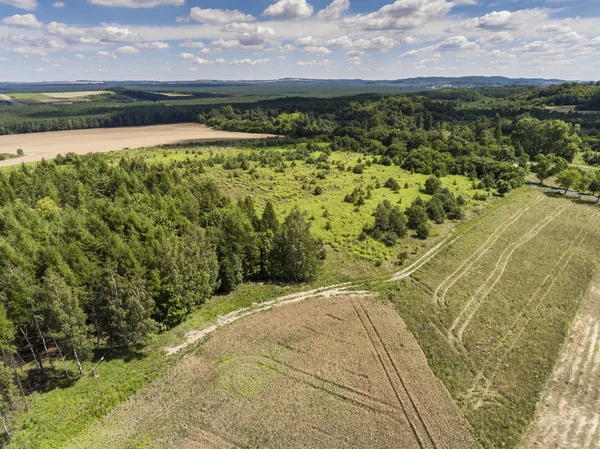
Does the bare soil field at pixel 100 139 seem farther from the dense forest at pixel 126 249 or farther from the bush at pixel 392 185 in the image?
the bush at pixel 392 185

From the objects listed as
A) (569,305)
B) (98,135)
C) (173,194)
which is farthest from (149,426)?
(98,135)

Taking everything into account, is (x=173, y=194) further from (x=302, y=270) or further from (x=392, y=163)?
(x=392, y=163)

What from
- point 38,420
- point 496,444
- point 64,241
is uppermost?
point 64,241

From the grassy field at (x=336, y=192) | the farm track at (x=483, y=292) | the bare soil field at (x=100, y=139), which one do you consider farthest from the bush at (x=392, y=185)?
the bare soil field at (x=100, y=139)

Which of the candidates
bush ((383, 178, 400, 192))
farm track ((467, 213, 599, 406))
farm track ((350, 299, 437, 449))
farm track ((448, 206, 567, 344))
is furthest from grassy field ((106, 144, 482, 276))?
farm track ((467, 213, 599, 406))

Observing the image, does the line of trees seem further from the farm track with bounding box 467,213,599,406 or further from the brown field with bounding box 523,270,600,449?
the brown field with bounding box 523,270,600,449

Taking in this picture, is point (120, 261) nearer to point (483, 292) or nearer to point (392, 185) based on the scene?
point (483, 292)
